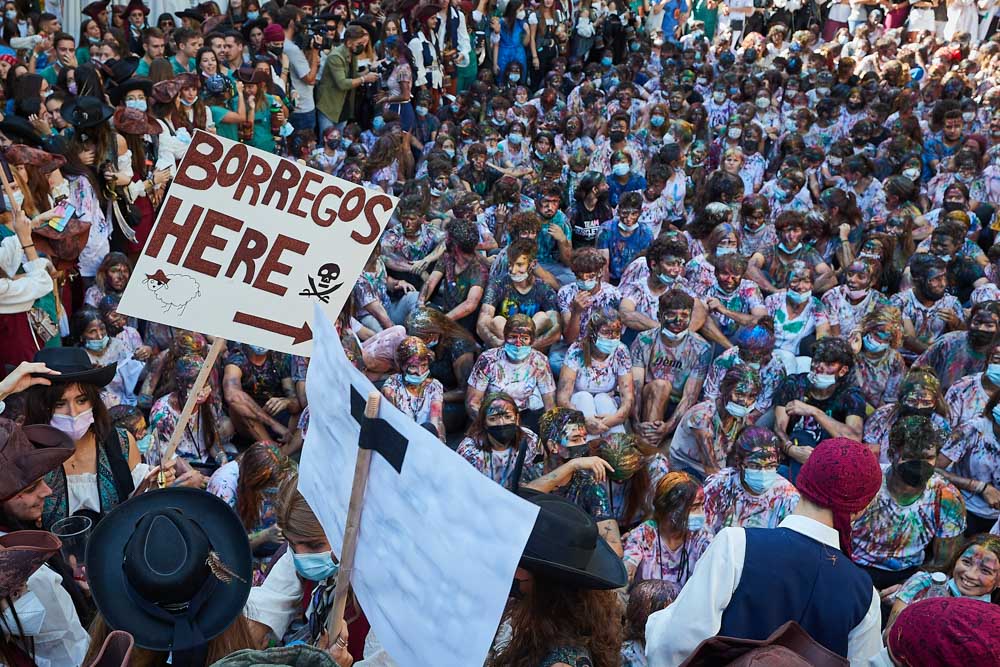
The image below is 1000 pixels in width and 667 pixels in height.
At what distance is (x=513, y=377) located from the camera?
23.1ft

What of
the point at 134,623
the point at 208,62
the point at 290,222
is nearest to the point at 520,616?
the point at 134,623

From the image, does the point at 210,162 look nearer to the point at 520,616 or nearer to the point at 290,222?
the point at 290,222

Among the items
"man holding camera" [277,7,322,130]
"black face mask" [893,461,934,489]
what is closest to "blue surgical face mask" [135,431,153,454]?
"black face mask" [893,461,934,489]

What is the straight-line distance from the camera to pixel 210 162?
398 centimetres

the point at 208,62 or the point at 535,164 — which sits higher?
the point at 208,62

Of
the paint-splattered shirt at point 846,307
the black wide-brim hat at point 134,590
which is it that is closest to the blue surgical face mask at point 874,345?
the paint-splattered shirt at point 846,307

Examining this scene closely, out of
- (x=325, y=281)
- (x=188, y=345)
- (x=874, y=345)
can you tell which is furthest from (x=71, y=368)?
(x=874, y=345)

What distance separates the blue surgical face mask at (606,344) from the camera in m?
7.12

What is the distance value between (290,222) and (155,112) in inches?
266

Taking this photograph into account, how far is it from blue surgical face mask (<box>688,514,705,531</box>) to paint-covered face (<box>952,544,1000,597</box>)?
1260 mm

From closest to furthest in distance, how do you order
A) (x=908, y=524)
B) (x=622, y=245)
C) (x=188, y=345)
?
(x=908, y=524) < (x=188, y=345) < (x=622, y=245)

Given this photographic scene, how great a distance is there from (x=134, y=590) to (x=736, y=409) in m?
4.55

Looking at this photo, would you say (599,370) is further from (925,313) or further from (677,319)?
(925,313)

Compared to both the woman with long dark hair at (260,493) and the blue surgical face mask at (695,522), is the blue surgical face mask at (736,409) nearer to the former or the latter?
the blue surgical face mask at (695,522)
